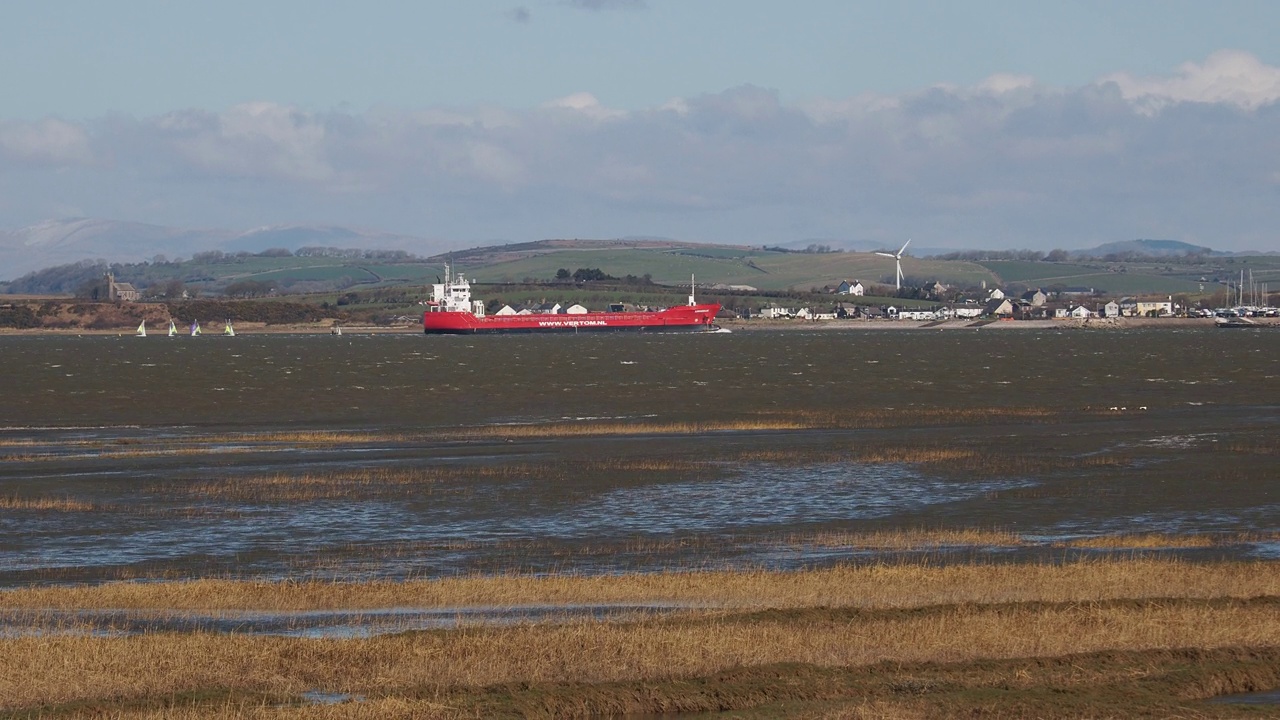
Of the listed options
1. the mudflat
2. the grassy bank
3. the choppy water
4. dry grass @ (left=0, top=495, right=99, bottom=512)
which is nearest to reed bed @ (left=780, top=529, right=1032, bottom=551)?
the mudflat

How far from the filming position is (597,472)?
128ft

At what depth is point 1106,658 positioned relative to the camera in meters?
15.9

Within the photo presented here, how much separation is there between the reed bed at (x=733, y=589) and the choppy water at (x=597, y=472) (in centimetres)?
220

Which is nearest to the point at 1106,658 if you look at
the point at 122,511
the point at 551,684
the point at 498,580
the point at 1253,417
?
the point at 551,684

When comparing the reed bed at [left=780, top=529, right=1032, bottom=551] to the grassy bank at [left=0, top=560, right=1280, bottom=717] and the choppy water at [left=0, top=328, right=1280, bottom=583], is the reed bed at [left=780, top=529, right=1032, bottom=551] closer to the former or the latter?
the choppy water at [left=0, top=328, right=1280, bottom=583]

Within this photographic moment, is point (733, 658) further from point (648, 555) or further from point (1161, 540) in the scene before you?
point (1161, 540)

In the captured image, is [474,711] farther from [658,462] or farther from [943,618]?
[658,462]

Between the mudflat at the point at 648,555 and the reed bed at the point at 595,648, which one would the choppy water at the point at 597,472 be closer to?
the mudflat at the point at 648,555

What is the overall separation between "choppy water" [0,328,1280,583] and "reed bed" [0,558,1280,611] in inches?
86.5

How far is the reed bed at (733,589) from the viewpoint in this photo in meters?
20.4

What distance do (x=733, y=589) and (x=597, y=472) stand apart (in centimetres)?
1787

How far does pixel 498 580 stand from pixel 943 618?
7084 mm

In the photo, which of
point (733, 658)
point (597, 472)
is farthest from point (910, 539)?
point (597, 472)

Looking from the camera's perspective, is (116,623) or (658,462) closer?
(116,623)
